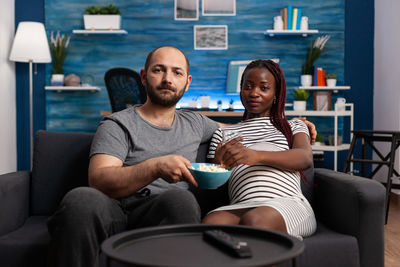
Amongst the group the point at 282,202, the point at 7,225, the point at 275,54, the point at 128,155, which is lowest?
the point at 7,225

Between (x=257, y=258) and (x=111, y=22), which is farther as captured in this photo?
(x=111, y=22)

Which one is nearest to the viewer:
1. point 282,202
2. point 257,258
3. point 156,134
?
point 257,258

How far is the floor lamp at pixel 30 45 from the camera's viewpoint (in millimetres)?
4488

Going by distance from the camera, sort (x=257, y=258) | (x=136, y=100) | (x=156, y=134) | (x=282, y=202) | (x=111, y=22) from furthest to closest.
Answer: (x=111, y=22) < (x=136, y=100) < (x=156, y=134) < (x=282, y=202) < (x=257, y=258)

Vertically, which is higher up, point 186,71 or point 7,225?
point 186,71

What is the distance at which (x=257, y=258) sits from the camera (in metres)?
0.95

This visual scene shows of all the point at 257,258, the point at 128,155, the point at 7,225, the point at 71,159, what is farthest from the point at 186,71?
the point at 257,258

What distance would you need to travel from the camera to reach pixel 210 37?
4945mm

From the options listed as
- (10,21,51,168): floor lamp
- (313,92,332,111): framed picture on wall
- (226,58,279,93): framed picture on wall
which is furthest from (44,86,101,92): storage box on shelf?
(313,92,332,111): framed picture on wall

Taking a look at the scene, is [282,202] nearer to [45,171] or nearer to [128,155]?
[128,155]

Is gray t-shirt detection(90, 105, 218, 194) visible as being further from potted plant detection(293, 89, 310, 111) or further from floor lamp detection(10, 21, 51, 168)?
floor lamp detection(10, 21, 51, 168)

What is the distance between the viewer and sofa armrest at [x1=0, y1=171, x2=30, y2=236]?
179 centimetres

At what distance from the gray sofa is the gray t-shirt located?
200 mm

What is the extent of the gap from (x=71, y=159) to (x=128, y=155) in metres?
0.39
